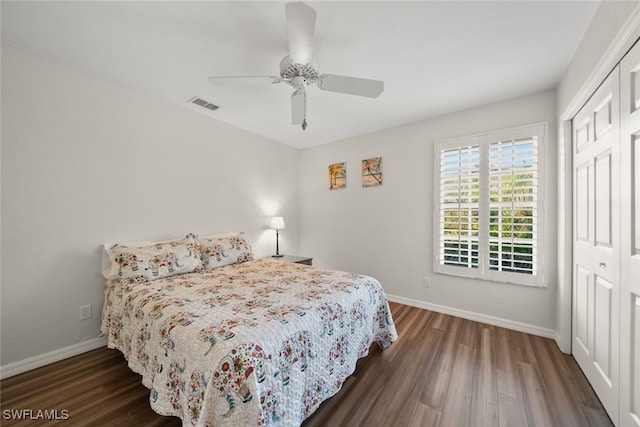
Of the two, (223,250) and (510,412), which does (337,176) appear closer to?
(223,250)

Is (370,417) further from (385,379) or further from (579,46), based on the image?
(579,46)

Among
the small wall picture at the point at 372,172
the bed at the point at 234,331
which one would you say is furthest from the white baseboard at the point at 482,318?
the small wall picture at the point at 372,172

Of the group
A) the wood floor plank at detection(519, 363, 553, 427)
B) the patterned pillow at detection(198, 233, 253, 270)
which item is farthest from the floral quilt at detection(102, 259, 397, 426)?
the wood floor plank at detection(519, 363, 553, 427)

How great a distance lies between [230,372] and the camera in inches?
41.9

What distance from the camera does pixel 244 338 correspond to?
46.1 inches

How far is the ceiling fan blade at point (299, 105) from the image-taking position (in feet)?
6.34

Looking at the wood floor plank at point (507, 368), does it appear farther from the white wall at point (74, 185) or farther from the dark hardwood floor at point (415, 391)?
the white wall at point (74, 185)

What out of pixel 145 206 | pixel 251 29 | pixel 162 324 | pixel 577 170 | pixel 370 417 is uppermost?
pixel 251 29

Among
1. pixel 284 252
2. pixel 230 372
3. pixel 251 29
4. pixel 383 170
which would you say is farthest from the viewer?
pixel 284 252

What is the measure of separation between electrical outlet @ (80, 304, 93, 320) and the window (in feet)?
A: 12.0

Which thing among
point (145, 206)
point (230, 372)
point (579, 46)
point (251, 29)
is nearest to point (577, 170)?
point (579, 46)

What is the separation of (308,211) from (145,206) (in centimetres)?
248

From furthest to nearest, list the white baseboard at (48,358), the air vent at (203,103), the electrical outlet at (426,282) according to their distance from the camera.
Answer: the electrical outlet at (426,282)
the air vent at (203,103)
the white baseboard at (48,358)

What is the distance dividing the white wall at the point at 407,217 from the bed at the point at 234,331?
1.26m
